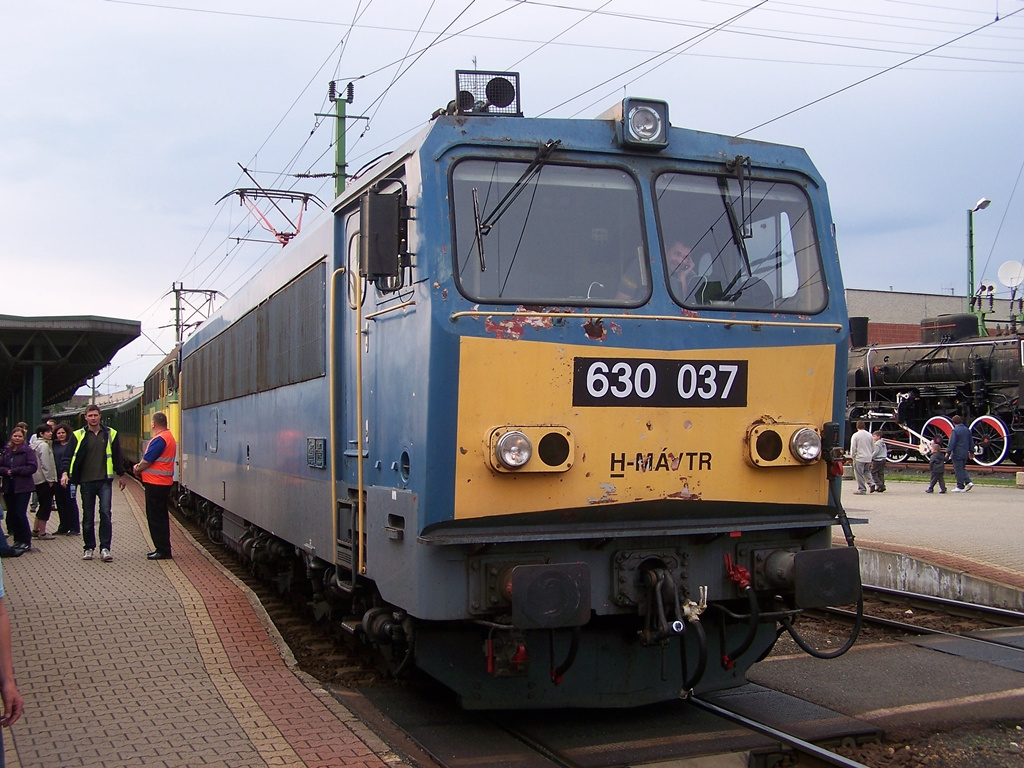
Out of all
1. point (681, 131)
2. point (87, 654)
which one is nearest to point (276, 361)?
point (87, 654)

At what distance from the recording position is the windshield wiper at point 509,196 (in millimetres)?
5238

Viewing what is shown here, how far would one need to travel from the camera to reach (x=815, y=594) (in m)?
5.36

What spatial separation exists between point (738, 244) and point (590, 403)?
4.44 ft

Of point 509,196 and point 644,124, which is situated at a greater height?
point 644,124

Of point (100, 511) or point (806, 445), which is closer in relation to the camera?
point (806, 445)

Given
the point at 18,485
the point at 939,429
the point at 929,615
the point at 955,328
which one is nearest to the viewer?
the point at 929,615

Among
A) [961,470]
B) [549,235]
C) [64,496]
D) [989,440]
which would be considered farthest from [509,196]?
[989,440]

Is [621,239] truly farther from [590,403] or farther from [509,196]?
[590,403]

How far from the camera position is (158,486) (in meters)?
11.4

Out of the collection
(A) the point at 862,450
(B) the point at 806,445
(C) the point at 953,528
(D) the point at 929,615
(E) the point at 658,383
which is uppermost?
(E) the point at 658,383

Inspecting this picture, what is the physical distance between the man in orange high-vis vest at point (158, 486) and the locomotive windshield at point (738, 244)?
764cm

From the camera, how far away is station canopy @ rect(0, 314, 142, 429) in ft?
84.6

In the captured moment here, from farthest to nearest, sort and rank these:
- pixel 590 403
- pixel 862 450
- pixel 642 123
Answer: pixel 862 450
pixel 642 123
pixel 590 403

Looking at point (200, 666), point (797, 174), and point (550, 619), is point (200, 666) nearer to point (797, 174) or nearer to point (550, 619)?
point (550, 619)
